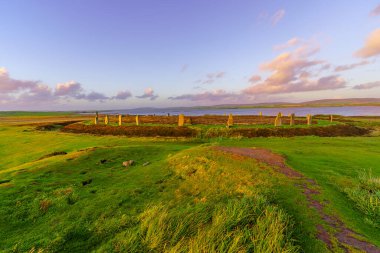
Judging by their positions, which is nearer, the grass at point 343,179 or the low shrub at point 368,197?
the grass at point 343,179

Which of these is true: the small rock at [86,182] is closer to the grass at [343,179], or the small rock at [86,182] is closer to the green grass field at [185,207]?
the green grass field at [185,207]

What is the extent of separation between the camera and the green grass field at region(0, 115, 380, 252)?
5.77 meters

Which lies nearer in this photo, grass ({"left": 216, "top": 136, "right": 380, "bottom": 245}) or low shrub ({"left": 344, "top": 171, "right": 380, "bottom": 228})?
grass ({"left": 216, "top": 136, "right": 380, "bottom": 245})

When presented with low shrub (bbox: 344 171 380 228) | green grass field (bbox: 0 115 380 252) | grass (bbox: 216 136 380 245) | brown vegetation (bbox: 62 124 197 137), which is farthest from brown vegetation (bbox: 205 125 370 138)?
low shrub (bbox: 344 171 380 228)

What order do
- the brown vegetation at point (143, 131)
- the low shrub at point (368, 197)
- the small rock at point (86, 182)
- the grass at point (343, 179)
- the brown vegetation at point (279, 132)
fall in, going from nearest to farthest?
1. the grass at point (343, 179)
2. the low shrub at point (368, 197)
3. the small rock at point (86, 182)
4. the brown vegetation at point (279, 132)
5. the brown vegetation at point (143, 131)

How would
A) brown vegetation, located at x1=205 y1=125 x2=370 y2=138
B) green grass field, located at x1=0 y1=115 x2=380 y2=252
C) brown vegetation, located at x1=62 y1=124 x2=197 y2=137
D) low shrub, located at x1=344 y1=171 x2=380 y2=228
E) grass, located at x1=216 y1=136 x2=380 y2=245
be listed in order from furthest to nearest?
brown vegetation, located at x1=62 y1=124 x2=197 y2=137 < brown vegetation, located at x1=205 y1=125 x2=370 y2=138 < low shrub, located at x1=344 y1=171 x2=380 y2=228 < grass, located at x1=216 y1=136 x2=380 y2=245 < green grass field, located at x1=0 y1=115 x2=380 y2=252

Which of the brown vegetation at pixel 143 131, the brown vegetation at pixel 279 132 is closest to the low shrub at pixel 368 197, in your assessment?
the brown vegetation at pixel 279 132

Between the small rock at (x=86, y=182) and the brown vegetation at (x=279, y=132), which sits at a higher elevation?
the brown vegetation at (x=279, y=132)

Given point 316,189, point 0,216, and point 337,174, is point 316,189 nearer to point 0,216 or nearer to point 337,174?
point 337,174

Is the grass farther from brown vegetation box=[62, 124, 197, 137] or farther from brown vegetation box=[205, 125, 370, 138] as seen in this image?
brown vegetation box=[62, 124, 197, 137]

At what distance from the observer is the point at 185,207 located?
8.05m

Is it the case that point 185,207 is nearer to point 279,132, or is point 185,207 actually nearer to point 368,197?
point 368,197

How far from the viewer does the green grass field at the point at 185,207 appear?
227 inches

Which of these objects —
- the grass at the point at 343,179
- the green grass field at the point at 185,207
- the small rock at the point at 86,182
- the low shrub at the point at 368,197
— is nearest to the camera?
the green grass field at the point at 185,207
